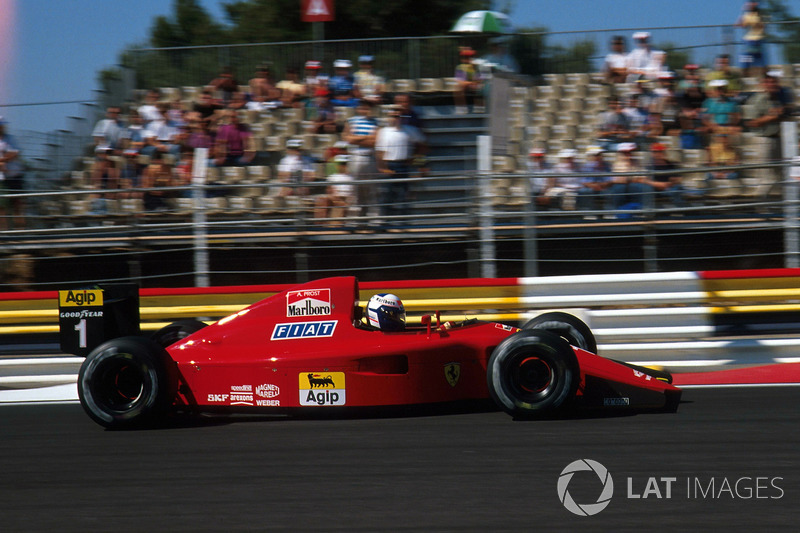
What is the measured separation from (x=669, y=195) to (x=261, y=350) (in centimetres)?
461

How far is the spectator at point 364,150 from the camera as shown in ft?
30.5

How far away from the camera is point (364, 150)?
1009 centimetres

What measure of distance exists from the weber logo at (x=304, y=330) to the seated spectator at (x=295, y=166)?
3783mm

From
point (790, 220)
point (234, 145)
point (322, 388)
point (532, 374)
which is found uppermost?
point (234, 145)

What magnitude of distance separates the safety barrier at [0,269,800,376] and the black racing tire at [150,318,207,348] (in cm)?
108

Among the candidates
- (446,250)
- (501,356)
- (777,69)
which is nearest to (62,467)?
(501,356)

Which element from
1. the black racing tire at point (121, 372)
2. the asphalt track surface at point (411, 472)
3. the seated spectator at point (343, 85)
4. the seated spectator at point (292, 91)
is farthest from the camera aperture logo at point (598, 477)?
the seated spectator at point (292, 91)

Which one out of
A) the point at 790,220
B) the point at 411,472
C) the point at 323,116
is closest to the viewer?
the point at 411,472

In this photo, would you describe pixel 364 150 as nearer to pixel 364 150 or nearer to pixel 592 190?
pixel 364 150

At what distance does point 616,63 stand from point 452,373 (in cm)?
674

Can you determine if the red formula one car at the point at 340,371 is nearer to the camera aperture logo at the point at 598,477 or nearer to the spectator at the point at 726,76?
the camera aperture logo at the point at 598,477

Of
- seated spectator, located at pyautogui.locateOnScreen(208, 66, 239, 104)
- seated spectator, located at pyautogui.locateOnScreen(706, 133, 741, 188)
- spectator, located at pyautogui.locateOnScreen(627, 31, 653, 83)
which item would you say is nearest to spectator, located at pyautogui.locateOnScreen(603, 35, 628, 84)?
spectator, located at pyautogui.locateOnScreen(627, 31, 653, 83)

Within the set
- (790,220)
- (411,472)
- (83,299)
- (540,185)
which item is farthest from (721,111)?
(83,299)

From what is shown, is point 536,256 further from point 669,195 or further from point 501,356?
point 501,356
